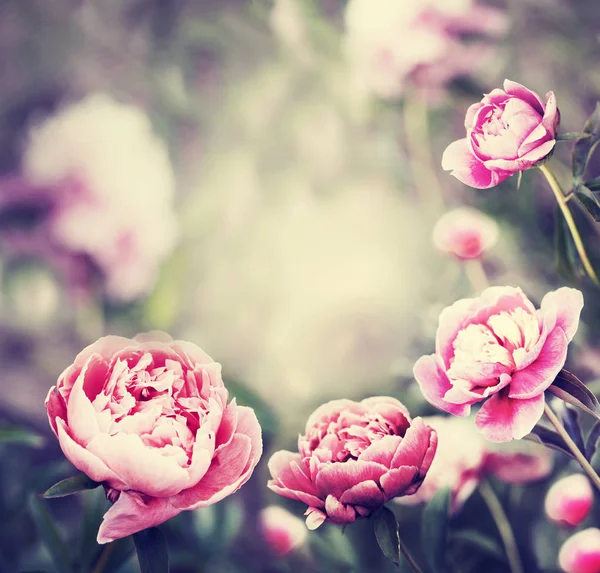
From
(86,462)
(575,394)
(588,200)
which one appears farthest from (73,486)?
(588,200)

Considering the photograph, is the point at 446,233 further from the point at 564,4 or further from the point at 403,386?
the point at 564,4

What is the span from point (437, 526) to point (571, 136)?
19.0 inches

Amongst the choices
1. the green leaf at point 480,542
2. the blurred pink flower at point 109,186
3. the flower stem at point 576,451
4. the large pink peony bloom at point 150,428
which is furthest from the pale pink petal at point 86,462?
the flower stem at point 576,451

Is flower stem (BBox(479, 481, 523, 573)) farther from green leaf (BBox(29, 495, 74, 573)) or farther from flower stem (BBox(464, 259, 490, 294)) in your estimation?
green leaf (BBox(29, 495, 74, 573))

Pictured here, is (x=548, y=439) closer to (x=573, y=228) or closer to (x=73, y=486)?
(x=573, y=228)

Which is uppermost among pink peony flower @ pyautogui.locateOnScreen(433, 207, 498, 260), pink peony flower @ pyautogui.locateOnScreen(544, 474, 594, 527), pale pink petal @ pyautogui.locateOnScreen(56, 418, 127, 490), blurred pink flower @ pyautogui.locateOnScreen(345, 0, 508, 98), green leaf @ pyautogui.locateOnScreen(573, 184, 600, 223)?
blurred pink flower @ pyautogui.locateOnScreen(345, 0, 508, 98)

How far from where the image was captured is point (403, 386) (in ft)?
2.25

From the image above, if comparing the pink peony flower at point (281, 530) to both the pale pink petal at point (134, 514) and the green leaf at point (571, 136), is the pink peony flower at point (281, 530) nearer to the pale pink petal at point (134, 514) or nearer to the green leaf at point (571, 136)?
the pale pink petal at point (134, 514)

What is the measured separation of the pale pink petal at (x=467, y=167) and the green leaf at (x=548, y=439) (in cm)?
29

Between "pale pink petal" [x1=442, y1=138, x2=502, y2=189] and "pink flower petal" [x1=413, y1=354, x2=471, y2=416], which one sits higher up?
"pale pink petal" [x1=442, y1=138, x2=502, y2=189]

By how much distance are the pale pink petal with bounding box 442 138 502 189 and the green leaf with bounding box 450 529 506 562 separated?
0.41 metres

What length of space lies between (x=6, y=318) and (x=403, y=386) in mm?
474

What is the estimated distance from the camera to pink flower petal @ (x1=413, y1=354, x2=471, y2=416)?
2.17 ft

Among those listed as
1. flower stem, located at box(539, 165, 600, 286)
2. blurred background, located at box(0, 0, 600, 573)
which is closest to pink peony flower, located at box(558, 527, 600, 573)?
blurred background, located at box(0, 0, 600, 573)
